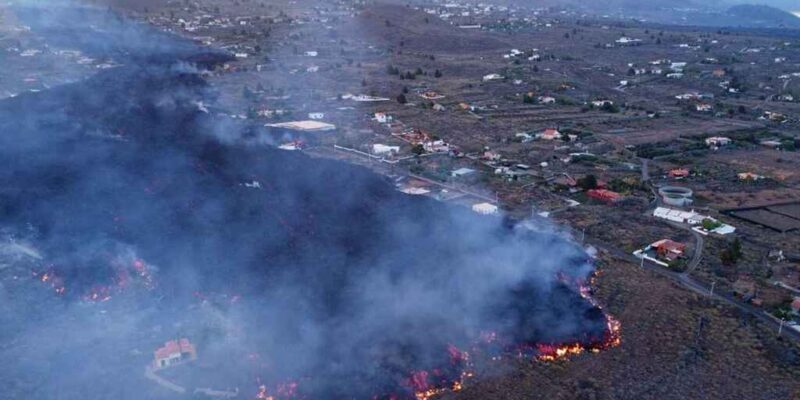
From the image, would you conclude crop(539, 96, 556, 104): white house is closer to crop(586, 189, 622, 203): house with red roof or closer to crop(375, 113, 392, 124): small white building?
crop(375, 113, 392, 124): small white building

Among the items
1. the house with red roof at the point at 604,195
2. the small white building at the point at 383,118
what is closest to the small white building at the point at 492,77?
the small white building at the point at 383,118

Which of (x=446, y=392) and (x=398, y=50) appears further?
(x=398, y=50)

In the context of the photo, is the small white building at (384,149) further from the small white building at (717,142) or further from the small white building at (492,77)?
the small white building at (492,77)

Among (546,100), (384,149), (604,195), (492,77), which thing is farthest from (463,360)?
(492,77)

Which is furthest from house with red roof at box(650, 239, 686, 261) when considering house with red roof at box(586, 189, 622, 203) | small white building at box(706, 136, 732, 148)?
small white building at box(706, 136, 732, 148)

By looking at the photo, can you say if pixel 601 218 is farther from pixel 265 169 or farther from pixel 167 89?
pixel 167 89

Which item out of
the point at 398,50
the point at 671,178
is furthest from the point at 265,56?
the point at 671,178

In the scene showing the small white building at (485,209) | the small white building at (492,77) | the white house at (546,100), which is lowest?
the small white building at (485,209)

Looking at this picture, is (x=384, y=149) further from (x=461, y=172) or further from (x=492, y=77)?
(x=492, y=77)
